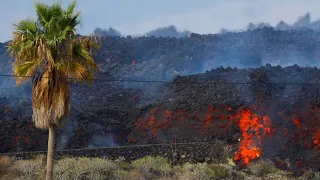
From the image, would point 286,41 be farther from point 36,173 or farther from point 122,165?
point 36,173

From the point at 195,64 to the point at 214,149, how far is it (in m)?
36.6

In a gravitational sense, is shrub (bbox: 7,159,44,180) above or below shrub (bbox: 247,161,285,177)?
above

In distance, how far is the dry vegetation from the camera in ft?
81.9

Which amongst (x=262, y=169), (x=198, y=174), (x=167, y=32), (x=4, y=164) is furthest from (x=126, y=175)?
(x=167, y=32)

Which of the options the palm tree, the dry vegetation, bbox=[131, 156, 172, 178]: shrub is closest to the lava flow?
the dry vegetation

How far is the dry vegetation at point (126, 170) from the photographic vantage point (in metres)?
25.0

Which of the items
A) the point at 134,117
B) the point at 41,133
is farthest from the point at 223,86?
the point at 41,133

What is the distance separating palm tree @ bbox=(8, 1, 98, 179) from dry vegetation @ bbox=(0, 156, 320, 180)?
1207 cm

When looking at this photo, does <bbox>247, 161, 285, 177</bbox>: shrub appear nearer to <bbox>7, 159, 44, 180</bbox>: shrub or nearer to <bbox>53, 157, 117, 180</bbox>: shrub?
<bbox>53, 157, 117, 180</bbox>: shrub

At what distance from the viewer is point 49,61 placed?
1195cm

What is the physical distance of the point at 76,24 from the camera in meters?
12.6

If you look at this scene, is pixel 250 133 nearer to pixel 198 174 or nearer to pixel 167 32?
pixel 198 174

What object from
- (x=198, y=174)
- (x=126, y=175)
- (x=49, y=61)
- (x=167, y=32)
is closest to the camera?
(x=49, y=61)

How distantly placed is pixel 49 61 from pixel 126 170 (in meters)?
18.8
